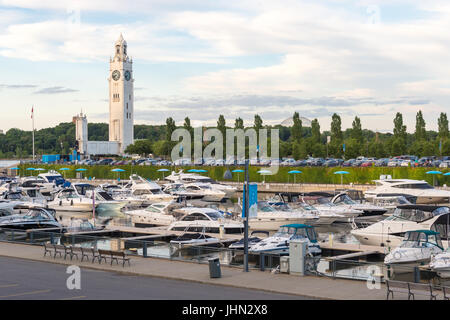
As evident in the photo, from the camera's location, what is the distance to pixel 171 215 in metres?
47.2

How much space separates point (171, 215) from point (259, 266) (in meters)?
22.5

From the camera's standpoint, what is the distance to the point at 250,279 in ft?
75.9

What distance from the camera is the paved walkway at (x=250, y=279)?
67.4 ft

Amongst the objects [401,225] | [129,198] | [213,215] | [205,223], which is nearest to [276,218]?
[213,215]

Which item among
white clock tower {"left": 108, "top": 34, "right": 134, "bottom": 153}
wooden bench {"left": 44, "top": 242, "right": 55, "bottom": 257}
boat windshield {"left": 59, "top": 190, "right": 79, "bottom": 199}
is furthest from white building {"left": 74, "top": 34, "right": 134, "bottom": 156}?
wooden bench {"left": 44, "top": 242, "right": 55, "bottom": 257}

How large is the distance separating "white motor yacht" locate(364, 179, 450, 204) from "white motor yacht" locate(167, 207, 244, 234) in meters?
24.5

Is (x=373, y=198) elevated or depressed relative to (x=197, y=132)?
depressed

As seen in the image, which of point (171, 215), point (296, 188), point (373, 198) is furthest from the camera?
point (296, 188)

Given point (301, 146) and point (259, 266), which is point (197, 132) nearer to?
point (301, 146)

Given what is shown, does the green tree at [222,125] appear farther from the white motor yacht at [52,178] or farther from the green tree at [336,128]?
the white motor yacht at [52,178]

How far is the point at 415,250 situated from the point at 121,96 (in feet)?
553

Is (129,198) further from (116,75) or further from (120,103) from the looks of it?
(116,75)

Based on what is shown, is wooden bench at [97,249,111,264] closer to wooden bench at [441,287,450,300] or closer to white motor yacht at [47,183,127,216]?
wooden bench at [441,287,450,300]
